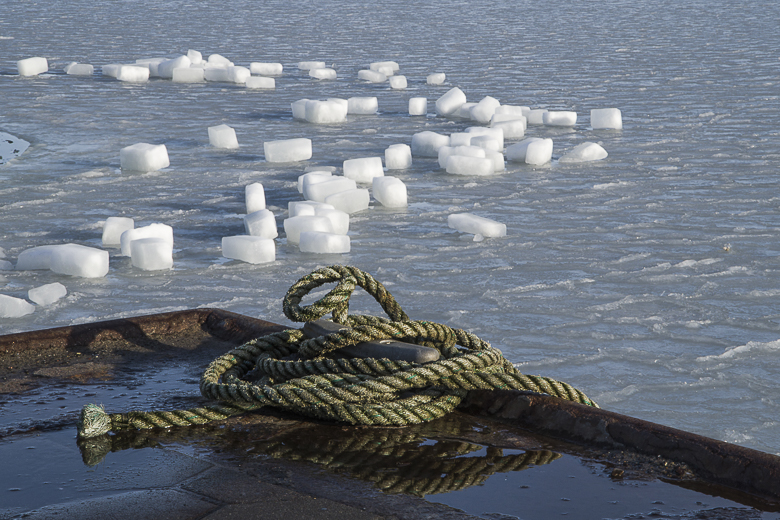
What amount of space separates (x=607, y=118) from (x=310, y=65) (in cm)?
649

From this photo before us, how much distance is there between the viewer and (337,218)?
18.1 feet

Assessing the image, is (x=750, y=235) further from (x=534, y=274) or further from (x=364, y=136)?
(x=364, y=136)

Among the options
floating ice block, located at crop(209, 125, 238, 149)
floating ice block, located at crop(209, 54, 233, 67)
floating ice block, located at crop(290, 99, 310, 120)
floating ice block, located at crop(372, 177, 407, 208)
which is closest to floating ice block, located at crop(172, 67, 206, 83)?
floating ice block, located at crop(209, 54, 233, 67)

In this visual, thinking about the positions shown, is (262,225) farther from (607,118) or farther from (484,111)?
(607,118)

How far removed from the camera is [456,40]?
18.9 m

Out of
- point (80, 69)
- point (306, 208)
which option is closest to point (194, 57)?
point (80, 69)

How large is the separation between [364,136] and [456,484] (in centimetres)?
730

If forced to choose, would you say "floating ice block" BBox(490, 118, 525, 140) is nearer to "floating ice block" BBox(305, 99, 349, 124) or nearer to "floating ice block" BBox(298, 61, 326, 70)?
"floating ice block" BBox(305, 99, 349, 124)

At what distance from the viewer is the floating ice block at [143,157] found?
23.6 feet

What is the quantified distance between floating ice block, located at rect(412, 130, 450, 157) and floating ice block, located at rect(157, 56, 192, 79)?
6469 mm

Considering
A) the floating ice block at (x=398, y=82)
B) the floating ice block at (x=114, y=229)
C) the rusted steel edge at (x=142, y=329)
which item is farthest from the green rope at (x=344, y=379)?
the floating ice block at (x=398, y=82)

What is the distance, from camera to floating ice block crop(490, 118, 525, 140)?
8750 mm

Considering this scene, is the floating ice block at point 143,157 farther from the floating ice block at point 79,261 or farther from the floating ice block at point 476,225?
the floating ice block at point 476,225

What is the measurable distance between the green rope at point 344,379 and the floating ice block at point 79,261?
101 inches
